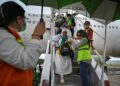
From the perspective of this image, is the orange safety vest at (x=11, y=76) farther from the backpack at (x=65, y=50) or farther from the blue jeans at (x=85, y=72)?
the backpack at (x=65, y=50)

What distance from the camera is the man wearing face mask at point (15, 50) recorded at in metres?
3.46

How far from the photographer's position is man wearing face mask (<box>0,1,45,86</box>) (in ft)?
11.4

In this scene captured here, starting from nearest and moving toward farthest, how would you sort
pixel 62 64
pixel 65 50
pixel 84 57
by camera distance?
pixel 84 57 → pixel 65 50 → pixel 62 64

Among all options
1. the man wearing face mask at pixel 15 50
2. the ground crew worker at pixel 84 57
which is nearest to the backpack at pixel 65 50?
the ground crew worker at pixel 84 57

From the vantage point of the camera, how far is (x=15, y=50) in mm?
3477

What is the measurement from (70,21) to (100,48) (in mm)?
6038

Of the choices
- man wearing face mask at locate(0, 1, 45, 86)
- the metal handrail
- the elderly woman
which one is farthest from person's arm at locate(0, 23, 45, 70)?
the elderly woman

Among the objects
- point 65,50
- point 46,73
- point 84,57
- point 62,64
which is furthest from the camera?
point 62,64

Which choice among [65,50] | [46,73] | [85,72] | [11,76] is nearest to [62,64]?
[65,50]

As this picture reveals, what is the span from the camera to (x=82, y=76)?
10.5 m

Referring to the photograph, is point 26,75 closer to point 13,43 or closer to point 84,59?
point 13,43

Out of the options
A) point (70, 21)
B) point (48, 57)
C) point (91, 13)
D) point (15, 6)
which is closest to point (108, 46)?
point (70, 21)

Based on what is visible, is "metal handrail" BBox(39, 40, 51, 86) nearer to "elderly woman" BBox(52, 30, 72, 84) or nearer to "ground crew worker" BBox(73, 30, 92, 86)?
"elderly woman" BBox(52, 30, 72, 84)

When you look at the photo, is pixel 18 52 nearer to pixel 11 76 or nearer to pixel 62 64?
pixel 11 76
